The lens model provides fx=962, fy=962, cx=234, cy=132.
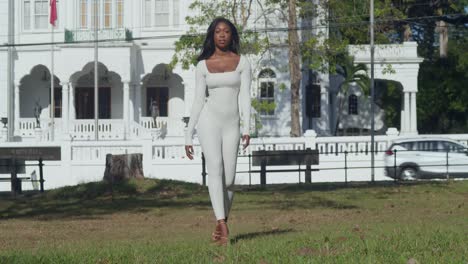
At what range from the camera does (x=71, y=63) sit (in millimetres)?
44594

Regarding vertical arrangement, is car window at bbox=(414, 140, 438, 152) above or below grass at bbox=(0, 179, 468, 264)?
above

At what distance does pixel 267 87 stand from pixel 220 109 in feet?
115

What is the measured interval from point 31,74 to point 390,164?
75.0ft

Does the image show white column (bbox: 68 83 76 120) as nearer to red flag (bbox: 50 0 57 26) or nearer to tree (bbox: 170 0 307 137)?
red flag (bbox: 50 0 57 26)

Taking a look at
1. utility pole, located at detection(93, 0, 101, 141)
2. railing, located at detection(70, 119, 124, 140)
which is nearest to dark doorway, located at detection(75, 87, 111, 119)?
railing, located at detection(70, 119, 124, 140)

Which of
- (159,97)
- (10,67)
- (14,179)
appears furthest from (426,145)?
(10,67)

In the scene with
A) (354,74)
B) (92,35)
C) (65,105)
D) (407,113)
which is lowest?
(407,113)

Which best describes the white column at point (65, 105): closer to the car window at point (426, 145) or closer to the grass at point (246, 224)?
the car window at point (426, 145)

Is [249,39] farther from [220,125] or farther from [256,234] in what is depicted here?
[220,125]

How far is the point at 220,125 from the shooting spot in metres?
10.1

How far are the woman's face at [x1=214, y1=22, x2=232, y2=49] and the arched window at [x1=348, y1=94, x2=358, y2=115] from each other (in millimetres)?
48881

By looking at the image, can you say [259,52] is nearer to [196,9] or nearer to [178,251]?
[196,9]

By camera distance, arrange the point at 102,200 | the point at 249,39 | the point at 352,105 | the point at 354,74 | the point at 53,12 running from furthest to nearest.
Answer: the point at 352,105
the point at 354,74
the point at 53,12
the point at 249,39
the point at 102,200

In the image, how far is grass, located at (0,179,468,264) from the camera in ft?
28.7
